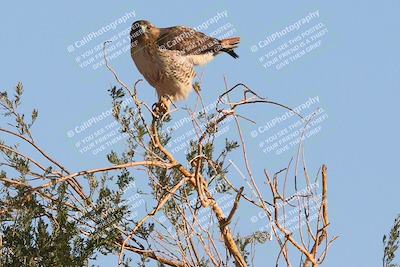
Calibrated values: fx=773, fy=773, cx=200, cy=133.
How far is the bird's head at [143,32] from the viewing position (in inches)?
276

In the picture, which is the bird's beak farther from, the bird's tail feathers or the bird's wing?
the bird's tail feathers

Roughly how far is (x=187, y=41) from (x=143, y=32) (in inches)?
18.6

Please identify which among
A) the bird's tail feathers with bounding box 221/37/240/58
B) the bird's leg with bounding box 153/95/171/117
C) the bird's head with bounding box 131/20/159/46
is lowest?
the bird's leg with bounding box 153/95/171/117

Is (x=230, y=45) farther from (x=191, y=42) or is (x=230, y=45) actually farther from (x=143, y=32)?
(x=143, y=32)

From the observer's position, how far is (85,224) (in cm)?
388

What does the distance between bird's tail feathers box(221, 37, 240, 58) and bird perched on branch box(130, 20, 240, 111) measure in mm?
320

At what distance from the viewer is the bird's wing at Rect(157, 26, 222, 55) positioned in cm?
707

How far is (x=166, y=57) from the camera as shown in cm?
688

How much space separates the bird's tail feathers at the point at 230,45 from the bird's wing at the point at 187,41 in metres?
0.06

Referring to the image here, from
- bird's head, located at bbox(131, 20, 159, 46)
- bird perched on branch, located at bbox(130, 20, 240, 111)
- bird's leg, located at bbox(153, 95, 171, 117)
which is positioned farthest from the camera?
bird's head, located at bbox(131, 20, 159, 46)

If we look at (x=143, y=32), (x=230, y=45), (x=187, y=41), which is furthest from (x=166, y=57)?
(x=230, y=45)

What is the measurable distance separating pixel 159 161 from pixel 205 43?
12.1 ft

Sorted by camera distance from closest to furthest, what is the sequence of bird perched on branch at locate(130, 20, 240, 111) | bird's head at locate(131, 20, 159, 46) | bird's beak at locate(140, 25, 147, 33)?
1. bird perched on branch at locate(130, 20, 240, 111)
2. bird's head at locate(131, 20, 159, 46)
3. bird's beak at locate(140, 25, 147, 33)

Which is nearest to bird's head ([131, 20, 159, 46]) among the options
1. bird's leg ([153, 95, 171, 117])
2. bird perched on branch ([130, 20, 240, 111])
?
bird perched on branch ([130, 20, 240, 111])
